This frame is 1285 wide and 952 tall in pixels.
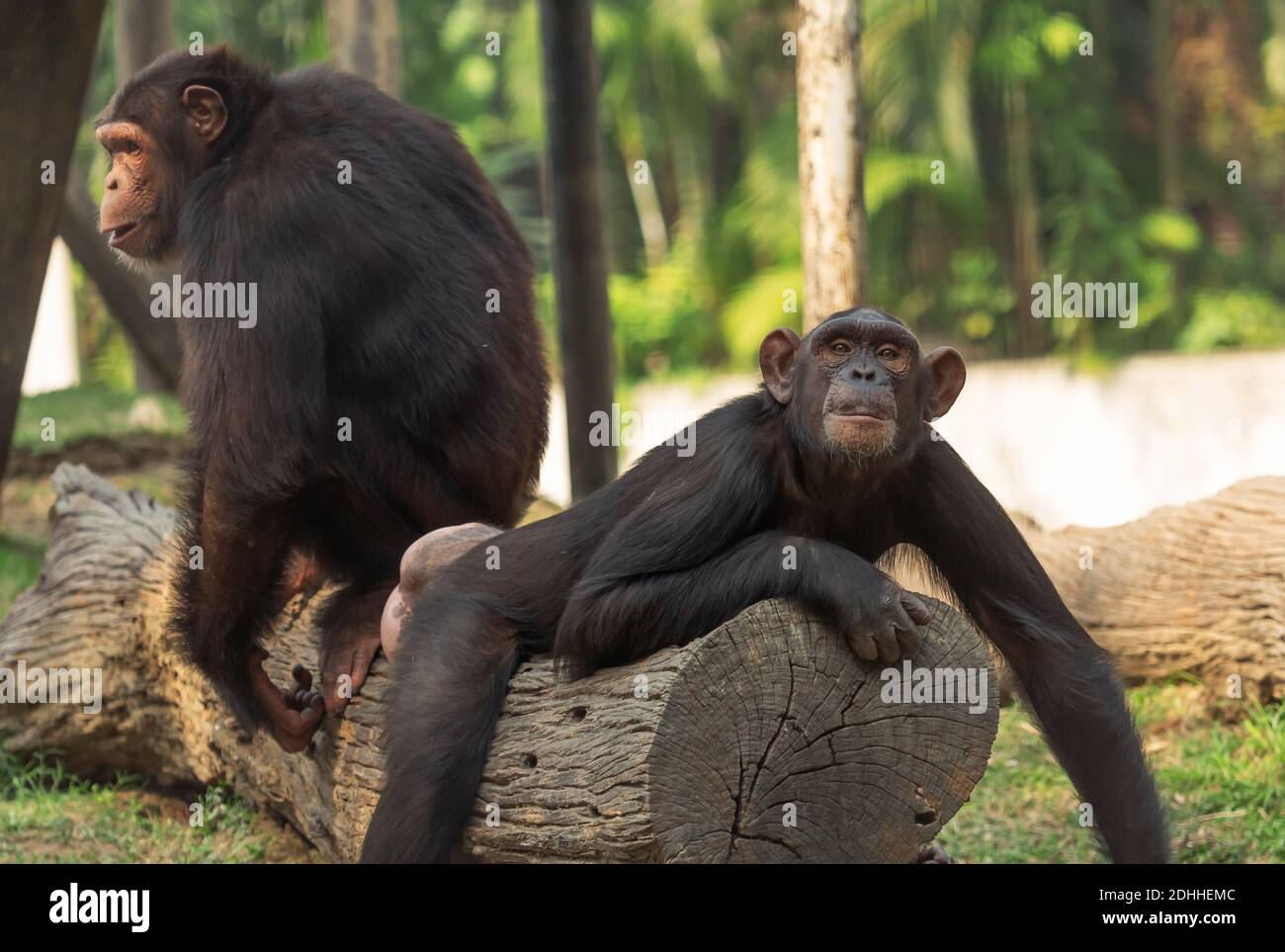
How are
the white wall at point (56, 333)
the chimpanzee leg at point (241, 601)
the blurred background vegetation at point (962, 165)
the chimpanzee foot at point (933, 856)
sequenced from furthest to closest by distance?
the blurred background vegetation at point (962, 165) < the white wall at point (56, 333) < the chimpanzee leg at point (241, 601) < the chimpanzee foot at point (933, 856)

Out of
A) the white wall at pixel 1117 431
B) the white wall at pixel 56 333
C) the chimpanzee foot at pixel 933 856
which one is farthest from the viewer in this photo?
the white wall at pixel 56 333

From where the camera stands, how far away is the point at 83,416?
12.2 m

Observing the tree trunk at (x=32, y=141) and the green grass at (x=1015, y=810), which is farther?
the tree trunk at (x=32, y=141)

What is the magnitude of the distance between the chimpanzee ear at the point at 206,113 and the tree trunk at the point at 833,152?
2.85m

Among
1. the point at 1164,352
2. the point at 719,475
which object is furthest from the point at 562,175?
the point at 1164,352

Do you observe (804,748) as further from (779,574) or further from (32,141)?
(32,141)

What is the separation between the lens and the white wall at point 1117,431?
54.1ft

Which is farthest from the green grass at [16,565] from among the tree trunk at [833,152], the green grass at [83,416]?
the tree trunk at [833,152]

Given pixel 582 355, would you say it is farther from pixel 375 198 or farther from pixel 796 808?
pixel 796 808

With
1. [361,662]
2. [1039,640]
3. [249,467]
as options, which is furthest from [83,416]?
[1039,640]

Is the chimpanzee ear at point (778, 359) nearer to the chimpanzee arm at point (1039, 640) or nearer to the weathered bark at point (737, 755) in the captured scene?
the chimpanzee arm at point (1039, 640)

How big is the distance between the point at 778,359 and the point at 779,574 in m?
0.76

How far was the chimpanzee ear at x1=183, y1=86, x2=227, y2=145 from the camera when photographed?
17.7 feet

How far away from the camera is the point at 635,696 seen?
399cm
